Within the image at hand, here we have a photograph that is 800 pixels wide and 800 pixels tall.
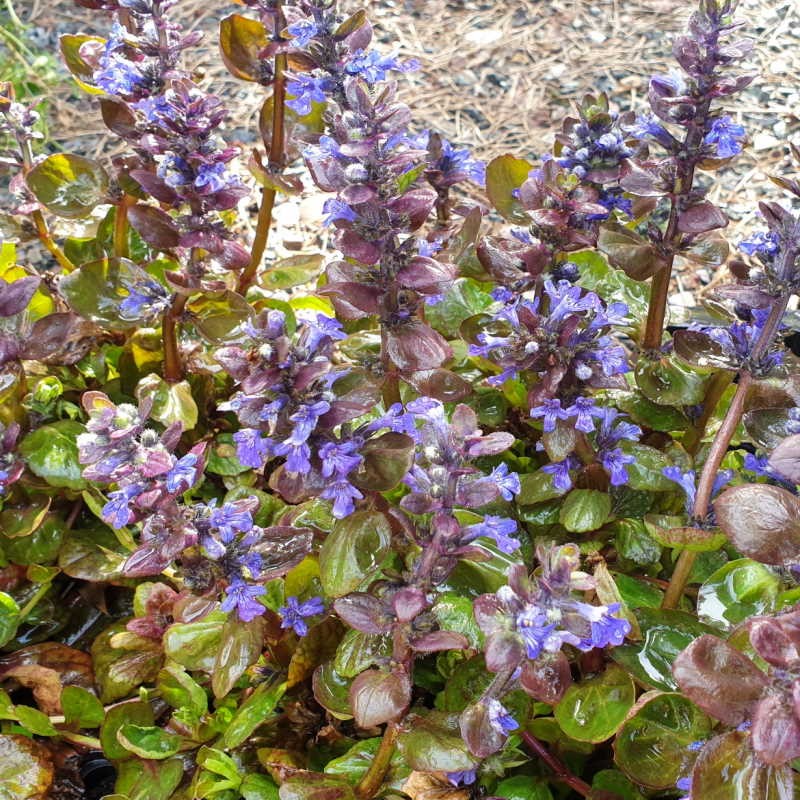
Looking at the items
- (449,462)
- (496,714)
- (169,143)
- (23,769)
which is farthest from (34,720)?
(169,143)

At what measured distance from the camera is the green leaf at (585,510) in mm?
2113

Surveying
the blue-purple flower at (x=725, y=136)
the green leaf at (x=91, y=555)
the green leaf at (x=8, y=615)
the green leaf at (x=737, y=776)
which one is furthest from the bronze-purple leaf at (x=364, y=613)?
the blue-purple flower at (x=725, y=136)

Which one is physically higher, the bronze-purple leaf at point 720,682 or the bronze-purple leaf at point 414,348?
the bronze-purple leaf at point 414,348

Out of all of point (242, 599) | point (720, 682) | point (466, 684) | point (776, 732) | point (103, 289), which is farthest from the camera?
point (103, 289)

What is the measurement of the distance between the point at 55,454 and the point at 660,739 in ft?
5.61

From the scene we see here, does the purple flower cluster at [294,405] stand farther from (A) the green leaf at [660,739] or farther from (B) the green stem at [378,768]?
(A) the green leaf at [660,739]

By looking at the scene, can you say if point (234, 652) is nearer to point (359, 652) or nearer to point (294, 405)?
point (359, 652)

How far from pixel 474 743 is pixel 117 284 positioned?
5.42 ft

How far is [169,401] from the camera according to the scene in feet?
8.23

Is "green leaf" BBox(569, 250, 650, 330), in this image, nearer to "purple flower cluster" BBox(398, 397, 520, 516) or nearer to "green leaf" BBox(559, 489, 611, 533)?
"green leaf" BBox(559, 489, 611, 533)

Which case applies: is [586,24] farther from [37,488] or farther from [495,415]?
[37,488]

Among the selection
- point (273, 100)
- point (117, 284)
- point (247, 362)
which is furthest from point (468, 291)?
point (247, 362)

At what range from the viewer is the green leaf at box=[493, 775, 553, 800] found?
6.36 ft

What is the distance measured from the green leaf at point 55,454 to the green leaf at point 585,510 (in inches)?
52.0
